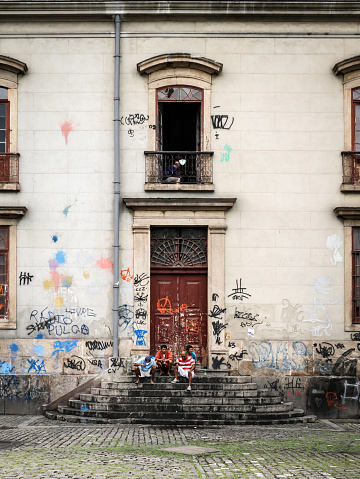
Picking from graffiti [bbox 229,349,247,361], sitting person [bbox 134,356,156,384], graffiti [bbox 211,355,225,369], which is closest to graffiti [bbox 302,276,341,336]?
graffiti [bbox 229,349,247,361]

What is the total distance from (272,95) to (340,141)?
209cm

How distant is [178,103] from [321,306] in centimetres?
633

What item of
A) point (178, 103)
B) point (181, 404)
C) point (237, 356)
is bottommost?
point (181, 404)

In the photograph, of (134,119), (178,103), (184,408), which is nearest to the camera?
(184,408)

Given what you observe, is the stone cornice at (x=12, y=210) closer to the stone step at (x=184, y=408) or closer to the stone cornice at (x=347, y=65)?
the stone step at (x=184, y=408)

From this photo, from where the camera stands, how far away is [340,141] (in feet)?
61.9

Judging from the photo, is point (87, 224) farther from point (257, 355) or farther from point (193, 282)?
point (257, 355)

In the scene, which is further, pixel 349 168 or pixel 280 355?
pixel 349 168

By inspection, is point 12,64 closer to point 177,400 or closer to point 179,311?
point 179,311

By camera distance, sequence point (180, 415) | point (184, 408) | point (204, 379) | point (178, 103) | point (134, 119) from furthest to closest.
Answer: point (178, 103) < point (134, 119) < point (204, 379) < point (184, 408) < point (180, 415)

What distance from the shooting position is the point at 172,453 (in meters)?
12.8

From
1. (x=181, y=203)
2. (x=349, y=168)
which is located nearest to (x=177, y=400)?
(x=181, y=203)

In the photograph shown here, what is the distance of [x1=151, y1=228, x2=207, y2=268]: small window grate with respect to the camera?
18.9 m

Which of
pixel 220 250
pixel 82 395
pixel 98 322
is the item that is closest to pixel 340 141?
pixel 220 250
